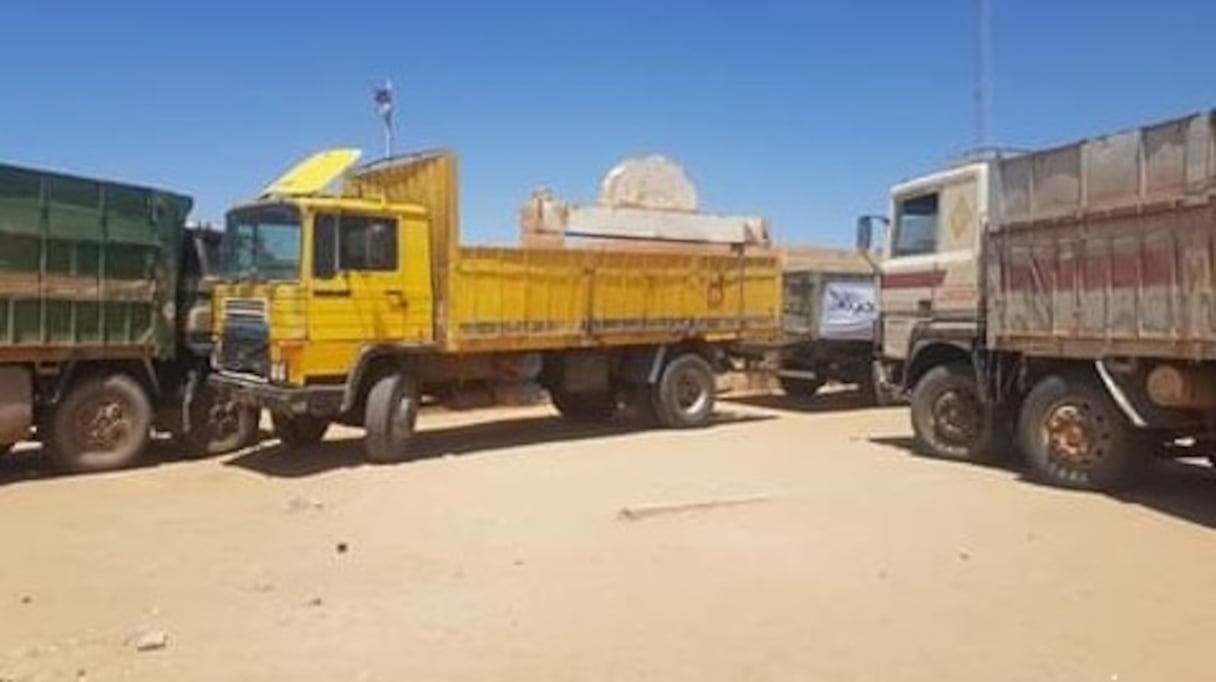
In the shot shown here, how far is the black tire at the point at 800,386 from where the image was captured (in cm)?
2078

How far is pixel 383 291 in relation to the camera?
12.9 meters

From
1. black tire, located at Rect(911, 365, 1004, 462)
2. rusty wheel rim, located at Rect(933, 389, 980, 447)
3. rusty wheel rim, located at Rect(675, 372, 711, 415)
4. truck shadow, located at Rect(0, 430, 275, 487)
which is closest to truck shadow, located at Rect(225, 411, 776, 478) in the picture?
rusty wheel rim, located at Rect(675, 372, 711, 415)

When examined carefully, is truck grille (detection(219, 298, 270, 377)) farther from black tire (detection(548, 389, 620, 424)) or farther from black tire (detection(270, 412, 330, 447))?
black tire (detection(548, 389, 620, 424))

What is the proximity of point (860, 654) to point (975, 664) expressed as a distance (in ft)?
1.68

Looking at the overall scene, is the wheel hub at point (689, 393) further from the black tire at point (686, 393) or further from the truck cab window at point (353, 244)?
the truck cab window at point (353, 244)

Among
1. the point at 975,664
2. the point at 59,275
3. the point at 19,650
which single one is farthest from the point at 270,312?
the point at 975,664

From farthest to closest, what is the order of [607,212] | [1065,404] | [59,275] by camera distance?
1. [607,212]
2. [59,275]
3. [1065,404]

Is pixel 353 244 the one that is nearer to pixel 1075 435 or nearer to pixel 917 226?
pixel 917 226

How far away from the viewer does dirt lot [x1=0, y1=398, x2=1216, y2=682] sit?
18.6 feet

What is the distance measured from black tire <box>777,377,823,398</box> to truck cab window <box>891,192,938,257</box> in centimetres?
740

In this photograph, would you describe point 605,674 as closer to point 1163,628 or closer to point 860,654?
point 860,654

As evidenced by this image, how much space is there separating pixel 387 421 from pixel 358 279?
1.51m

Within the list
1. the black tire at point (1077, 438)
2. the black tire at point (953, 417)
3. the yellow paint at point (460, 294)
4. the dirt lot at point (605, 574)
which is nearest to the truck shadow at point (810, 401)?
the yellow paint at point (460, 294)

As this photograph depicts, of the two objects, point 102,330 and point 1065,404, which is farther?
point 102,330
